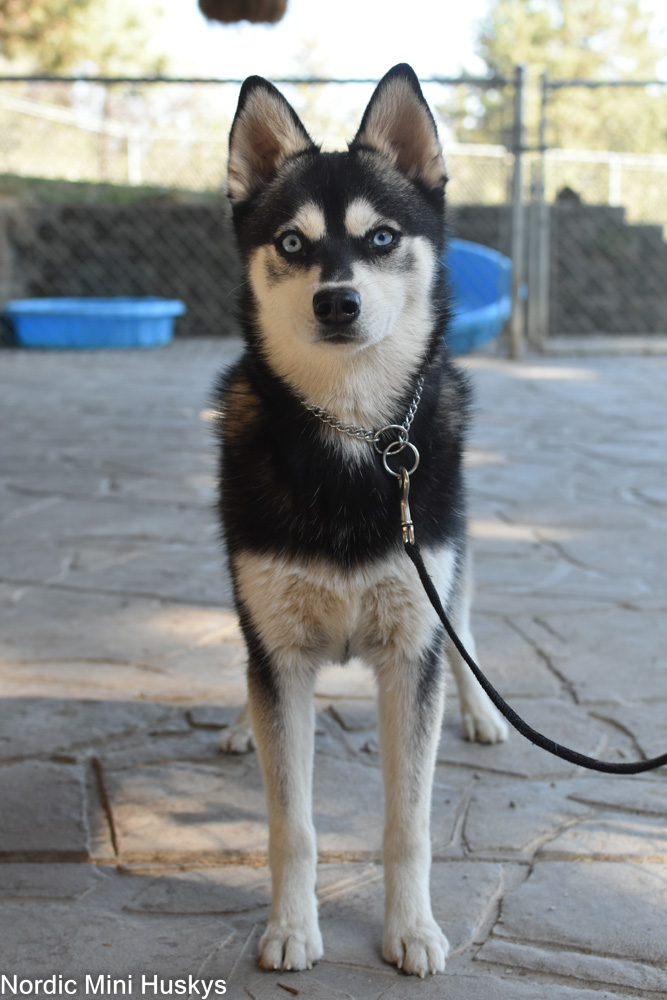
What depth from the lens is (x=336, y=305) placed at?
1.93m

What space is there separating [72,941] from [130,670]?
1.30m

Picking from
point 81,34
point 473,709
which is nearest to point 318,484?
point 473,709

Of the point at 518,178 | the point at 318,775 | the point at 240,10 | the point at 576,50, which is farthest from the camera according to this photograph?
the point at 576,50

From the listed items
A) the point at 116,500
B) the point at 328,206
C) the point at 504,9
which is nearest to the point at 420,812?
the point at 328,206

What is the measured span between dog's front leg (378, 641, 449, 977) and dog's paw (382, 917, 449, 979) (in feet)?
0.09

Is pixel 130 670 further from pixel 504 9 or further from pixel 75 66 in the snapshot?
pixel 504 9

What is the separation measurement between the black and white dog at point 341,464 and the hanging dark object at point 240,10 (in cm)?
530

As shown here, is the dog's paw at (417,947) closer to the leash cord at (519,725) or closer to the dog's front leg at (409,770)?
the dog's front leg at (409,770)

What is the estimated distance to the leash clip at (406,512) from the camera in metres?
1.97

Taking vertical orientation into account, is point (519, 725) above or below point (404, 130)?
below

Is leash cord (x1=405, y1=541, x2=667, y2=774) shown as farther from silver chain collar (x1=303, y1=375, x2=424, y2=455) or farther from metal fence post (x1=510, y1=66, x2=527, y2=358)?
metal fence post (x1=510, y1=66, x2=527, y2=358)

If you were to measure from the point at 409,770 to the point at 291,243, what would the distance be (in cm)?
114

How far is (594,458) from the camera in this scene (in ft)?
19.8

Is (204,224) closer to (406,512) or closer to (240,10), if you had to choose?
(240,10)
